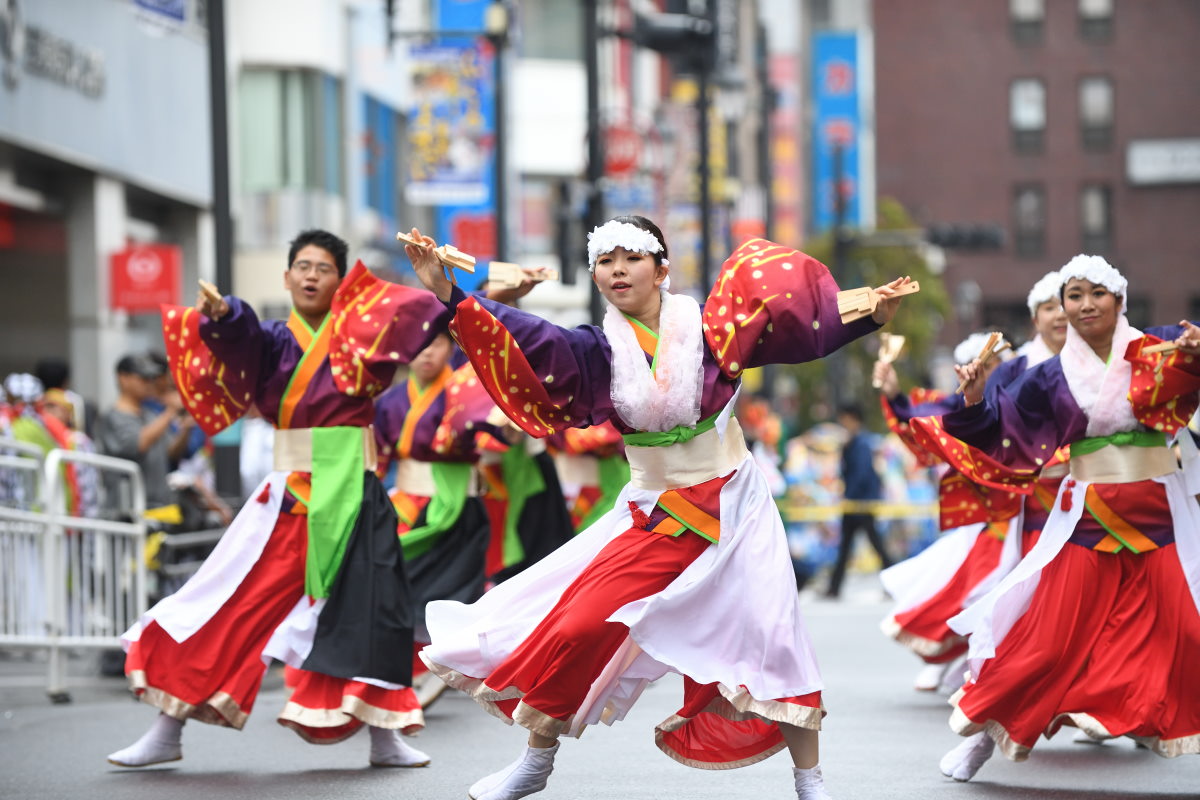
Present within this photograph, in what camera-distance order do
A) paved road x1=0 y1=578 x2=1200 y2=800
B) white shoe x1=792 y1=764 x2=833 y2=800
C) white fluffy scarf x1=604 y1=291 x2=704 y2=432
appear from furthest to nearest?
paved road x1=0 y1=578 x2=1200 y2=800 < white fluffy scarf x1=604 y1=291 x2=704 y2=432 < white shoe x1=792 y1=764 x2=833 y2=800

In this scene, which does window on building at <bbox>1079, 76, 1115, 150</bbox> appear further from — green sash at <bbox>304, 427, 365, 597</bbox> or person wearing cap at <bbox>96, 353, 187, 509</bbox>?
green sash at <bbox>304, 427, 365, 597</bbox>

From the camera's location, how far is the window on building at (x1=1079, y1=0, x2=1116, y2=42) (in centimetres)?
5497

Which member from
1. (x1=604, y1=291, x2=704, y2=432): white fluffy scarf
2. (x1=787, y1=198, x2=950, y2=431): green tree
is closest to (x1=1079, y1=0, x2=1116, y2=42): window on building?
(x1=787, y1=198, x2=950, y2=431): green tree

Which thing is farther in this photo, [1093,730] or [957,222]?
[957,222]

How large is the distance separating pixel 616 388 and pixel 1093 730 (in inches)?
80.8

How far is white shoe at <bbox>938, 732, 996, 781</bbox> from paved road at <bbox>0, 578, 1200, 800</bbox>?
5cm

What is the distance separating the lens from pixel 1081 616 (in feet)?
22.6

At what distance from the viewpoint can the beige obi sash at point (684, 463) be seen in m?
6.04

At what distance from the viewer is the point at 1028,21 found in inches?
2188

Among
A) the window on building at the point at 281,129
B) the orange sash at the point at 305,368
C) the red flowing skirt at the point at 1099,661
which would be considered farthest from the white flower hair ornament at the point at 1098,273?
the window on building at the point at 281,129

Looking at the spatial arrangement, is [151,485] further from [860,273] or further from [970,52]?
[970,52]

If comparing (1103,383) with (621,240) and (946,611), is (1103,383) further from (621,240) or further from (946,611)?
(946,611)

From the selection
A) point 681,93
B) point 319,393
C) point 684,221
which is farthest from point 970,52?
point 319,393

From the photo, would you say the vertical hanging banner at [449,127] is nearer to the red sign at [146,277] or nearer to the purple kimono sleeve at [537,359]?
the red sign at [146,277]
